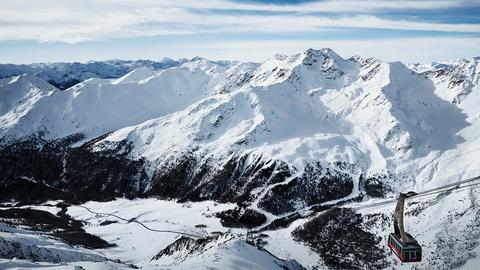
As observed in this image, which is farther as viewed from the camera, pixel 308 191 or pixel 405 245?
pixel 308 191

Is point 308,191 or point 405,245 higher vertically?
point 405,245

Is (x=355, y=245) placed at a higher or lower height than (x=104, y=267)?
lower

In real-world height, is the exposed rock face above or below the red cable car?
below

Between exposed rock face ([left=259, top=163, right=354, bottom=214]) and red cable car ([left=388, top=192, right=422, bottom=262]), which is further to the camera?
exposed rock face ([left=259, top=163, right=354, bottom=214])

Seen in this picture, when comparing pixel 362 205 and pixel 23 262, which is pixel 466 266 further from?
pixel 23 262

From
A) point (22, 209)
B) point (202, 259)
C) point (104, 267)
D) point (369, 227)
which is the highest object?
point (104, 267)

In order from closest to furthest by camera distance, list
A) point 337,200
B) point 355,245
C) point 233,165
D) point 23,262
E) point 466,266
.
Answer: point 23,262 → point 466,266 → point 355,245 → point 337,200 → point 233,165

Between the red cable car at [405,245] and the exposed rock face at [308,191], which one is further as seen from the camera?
the exposed rock face at [308,191]

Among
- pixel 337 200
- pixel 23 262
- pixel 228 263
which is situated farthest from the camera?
pixel 337 200

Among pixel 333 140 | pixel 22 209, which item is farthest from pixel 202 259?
pixel 22 209

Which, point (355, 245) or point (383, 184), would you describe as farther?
point (383, 184)

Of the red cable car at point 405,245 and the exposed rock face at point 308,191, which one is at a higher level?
the red cable car at point 405,245
